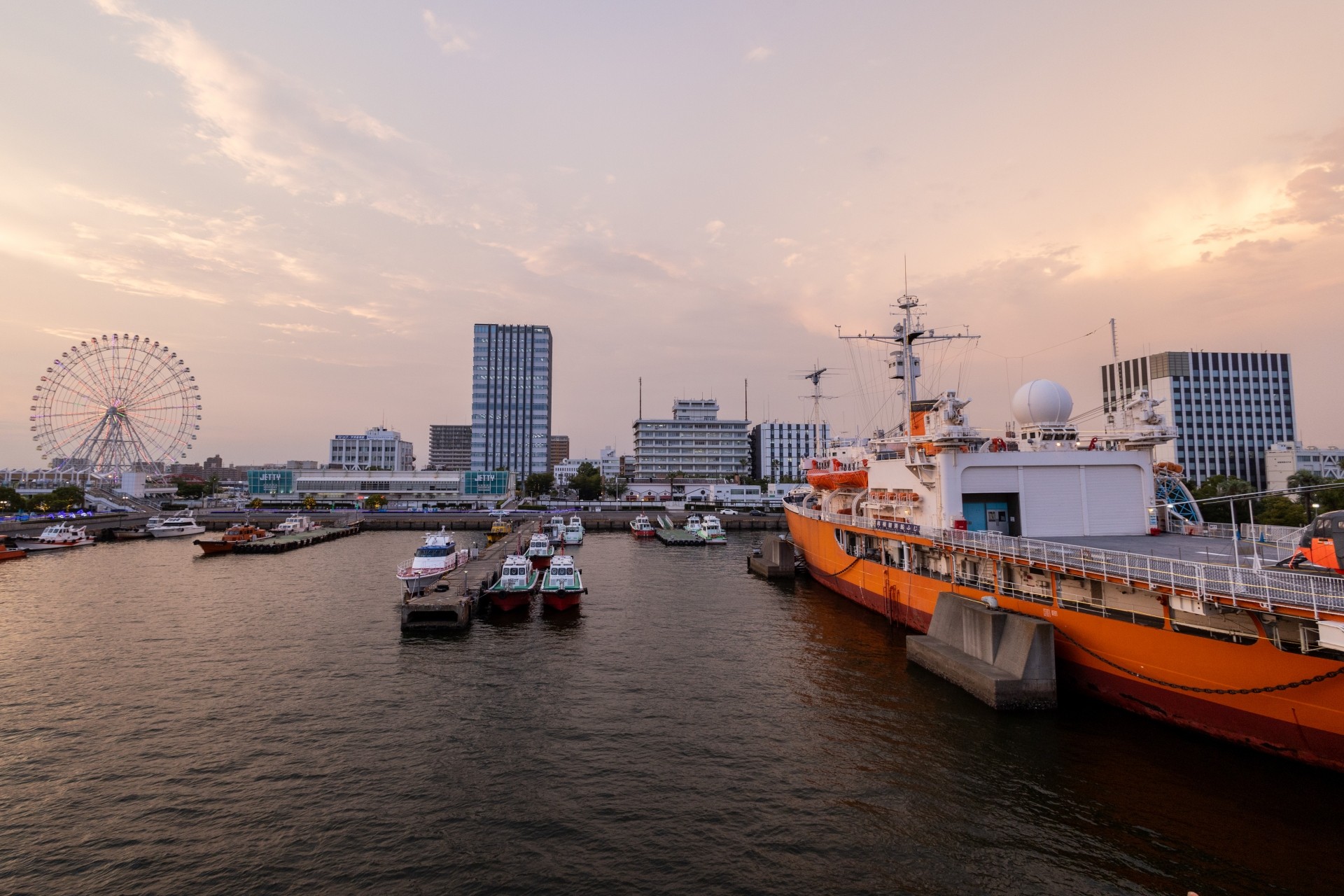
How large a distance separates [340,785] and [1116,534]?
37440 mm

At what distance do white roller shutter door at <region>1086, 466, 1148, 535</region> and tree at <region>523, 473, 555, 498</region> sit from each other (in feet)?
492

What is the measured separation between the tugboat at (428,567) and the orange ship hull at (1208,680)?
1476 inches

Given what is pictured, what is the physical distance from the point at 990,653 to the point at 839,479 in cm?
2667

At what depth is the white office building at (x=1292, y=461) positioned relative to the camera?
122500mm

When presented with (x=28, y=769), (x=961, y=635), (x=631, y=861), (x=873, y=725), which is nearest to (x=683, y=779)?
(x=631, y=861)

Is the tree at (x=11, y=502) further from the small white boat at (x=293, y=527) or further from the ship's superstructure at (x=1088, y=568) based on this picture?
the ship's superstructure at (x=1088, y=568)

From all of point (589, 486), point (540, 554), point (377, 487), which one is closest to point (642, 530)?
point (540, 554)

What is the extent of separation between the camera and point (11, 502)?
99500mm

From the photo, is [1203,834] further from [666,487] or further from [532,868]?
[666,487]

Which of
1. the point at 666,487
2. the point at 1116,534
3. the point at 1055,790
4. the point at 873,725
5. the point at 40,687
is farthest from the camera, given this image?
the point at 666,487

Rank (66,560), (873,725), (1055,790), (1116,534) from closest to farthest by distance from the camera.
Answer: (1055,790)
(873,725)
(1116,534)
(66,560)

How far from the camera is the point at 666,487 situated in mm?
171000

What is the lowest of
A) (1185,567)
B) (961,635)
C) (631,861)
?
(631,861)

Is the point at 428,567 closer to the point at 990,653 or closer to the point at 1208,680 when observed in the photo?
the point at 990,653
